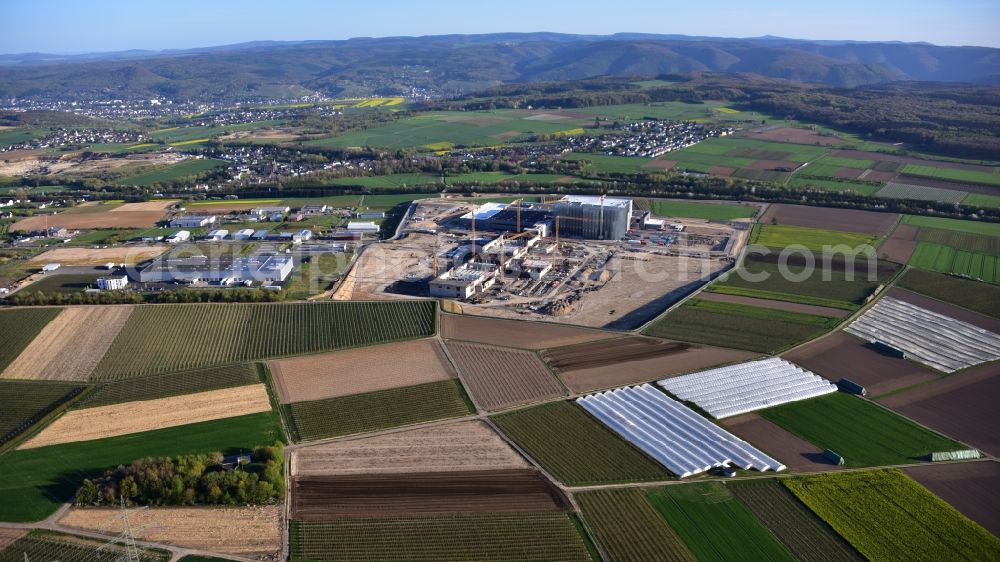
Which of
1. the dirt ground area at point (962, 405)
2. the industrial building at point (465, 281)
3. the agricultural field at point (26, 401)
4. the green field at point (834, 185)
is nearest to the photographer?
the dirt ground area at point (962, 405)

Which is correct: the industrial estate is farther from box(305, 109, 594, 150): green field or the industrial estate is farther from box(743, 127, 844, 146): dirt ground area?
box(305, 109, 594, 150): green field

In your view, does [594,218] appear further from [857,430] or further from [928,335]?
[857,430]

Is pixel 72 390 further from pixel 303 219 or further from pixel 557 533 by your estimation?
pixel 303 219

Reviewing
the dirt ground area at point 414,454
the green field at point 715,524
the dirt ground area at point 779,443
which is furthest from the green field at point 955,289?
the dirt ground area at point 414,454

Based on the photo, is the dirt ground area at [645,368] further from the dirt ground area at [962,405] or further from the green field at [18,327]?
the green field at [18,327]

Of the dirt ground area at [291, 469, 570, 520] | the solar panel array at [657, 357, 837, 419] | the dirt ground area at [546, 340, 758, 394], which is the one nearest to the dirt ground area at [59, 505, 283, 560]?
the dirt ground area at [291, 469, 570, 520]

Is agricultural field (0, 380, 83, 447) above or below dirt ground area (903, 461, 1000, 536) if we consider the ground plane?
above
